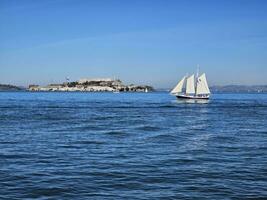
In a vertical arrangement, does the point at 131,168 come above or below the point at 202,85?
below

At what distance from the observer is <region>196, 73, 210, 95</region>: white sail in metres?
141

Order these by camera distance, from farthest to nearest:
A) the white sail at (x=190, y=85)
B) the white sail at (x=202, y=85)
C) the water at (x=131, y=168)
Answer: the white sail at (x=190, y=85) < the white sail at (x=202, y=85) < the water at (x=131, y=168)

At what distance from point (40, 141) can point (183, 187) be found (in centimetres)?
1496

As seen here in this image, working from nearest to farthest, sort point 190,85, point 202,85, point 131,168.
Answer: point 131,168 → point 202,85 → point 190,85

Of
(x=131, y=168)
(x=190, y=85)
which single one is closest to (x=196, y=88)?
(x=190, y=85)

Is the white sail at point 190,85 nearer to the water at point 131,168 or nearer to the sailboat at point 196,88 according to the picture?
the sailboat at point 196,88

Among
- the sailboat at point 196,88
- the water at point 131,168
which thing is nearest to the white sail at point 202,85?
the sailboat at point 196,88

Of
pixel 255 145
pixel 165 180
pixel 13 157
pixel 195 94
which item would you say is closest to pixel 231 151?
pixel 255 145

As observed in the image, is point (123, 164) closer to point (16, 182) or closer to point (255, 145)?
point (16, 182)

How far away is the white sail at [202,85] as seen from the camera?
5556 inches

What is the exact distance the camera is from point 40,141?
99.0ft

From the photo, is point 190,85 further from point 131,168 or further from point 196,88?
point 131,168

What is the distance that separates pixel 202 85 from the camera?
142 m

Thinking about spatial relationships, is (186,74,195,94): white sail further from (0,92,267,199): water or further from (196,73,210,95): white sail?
(0,92,267,199): water
